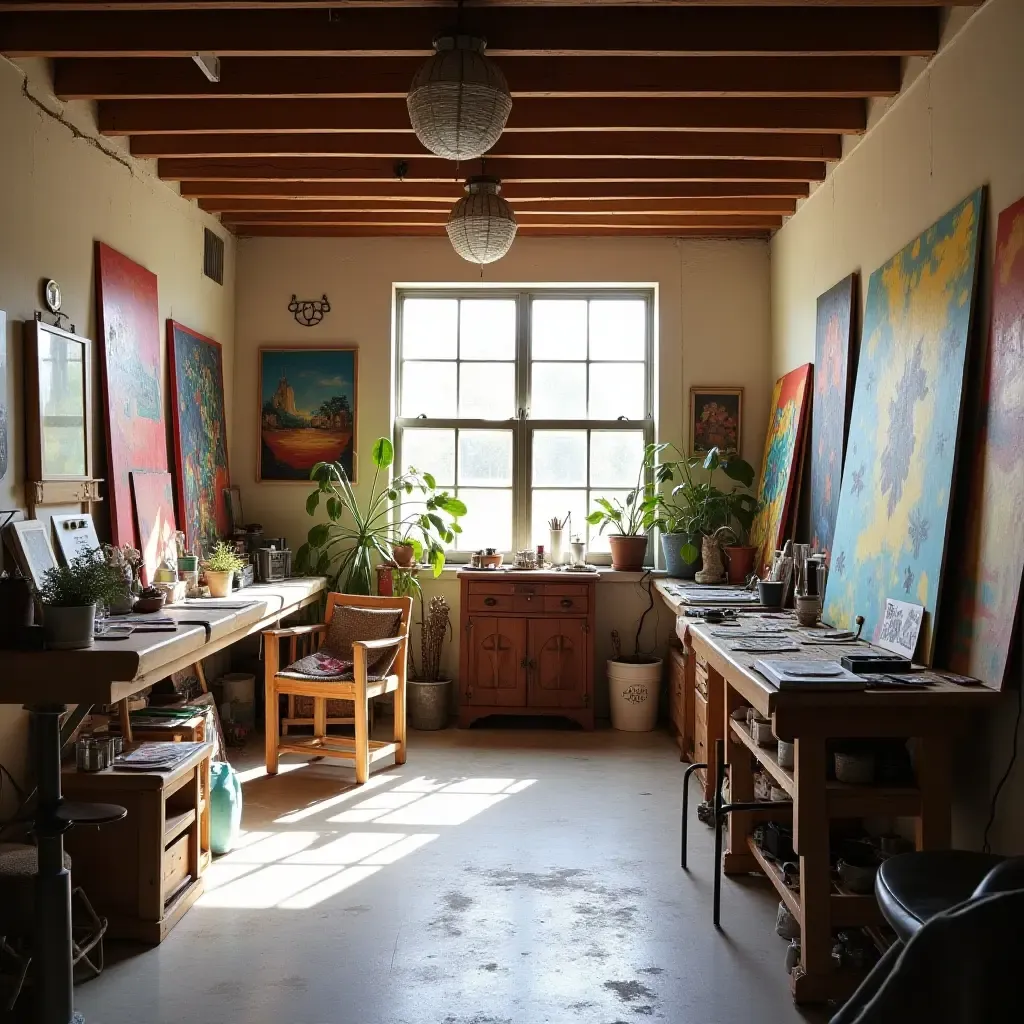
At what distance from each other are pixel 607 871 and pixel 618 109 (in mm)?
3358

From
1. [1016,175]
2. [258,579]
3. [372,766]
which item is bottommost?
[372,766]

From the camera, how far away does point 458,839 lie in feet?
→ 13.6

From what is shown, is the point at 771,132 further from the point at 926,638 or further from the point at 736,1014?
the point at 736,1014

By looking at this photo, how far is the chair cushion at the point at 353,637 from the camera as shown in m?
5.20

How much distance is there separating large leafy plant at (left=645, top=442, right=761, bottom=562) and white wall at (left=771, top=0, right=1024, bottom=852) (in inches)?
53.1

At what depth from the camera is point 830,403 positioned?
4770 mm

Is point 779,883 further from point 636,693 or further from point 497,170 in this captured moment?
point 497,170

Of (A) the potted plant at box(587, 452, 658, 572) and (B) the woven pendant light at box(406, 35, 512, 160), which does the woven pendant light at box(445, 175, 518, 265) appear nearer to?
(B) the woven pendant light at box(406, 35, 512, 160)

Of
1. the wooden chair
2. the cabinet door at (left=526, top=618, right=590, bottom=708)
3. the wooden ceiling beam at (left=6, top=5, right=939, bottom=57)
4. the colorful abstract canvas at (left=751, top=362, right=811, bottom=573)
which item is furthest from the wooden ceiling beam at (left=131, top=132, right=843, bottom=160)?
the cabinet door at (left=526, top=618, right=590, bottom=708)

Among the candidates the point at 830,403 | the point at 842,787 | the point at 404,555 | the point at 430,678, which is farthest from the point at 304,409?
the point at 842,787

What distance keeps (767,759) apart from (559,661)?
2.93m

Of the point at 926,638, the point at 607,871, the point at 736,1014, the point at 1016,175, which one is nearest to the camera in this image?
the point at 736,1014

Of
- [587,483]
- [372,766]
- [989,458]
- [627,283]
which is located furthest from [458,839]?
[627,283]

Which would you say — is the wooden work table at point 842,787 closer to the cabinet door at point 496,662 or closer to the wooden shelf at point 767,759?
the wooden shelf at point 767,759
